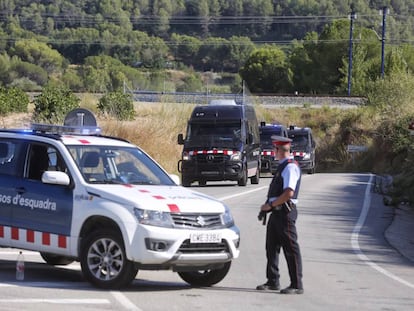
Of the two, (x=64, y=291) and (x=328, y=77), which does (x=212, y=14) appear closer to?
(x=328, y=77)

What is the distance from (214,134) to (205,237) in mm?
20847

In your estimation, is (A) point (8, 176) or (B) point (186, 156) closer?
(A) point (8, 176)

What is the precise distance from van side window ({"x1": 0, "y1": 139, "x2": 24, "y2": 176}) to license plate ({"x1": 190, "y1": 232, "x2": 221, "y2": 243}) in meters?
2.65

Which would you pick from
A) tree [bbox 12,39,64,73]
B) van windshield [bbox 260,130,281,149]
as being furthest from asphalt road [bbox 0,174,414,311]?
tree [bbox 12,39,64,73]

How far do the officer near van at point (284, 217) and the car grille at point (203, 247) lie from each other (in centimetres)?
61

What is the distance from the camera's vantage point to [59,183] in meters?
11.0

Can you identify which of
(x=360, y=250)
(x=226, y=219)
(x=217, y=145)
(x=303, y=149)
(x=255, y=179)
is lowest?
(x=255, y=179)

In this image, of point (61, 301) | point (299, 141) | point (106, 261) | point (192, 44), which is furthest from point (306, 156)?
point (192, 44)

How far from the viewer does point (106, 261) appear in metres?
10.6

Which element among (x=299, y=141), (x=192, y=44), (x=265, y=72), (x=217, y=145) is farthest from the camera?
(x=192, y=44)

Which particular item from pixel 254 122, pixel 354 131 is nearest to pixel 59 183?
pixel 254 122

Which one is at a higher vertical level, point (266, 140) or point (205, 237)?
point (205, 237)

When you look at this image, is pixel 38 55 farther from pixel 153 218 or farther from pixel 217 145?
pixel 153 218

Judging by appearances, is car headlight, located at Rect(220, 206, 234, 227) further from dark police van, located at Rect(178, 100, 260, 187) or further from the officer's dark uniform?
dark police van, located at Rect(178, 100, 260, 187)
